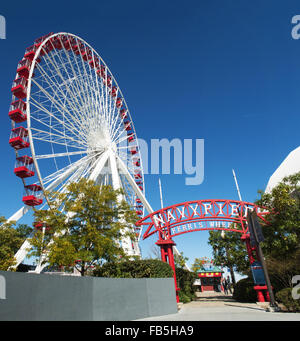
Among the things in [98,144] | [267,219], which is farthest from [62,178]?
[267,219]

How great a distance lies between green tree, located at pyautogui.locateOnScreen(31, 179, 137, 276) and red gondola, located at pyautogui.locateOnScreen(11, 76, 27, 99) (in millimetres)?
9288

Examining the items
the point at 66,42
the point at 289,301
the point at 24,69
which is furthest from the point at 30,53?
the point at 289,301

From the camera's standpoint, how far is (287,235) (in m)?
15.3

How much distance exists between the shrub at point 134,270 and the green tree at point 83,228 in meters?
0.97

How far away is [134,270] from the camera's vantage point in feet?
44.3

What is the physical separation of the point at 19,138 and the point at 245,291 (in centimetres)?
2150

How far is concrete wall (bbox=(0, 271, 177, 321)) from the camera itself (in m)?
6.38

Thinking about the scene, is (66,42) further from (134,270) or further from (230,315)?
(230,315)

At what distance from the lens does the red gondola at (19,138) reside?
19614mm

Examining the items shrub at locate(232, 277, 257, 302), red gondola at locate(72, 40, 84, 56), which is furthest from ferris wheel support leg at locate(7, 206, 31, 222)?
shrub at locate(232, 277, 257, 302)

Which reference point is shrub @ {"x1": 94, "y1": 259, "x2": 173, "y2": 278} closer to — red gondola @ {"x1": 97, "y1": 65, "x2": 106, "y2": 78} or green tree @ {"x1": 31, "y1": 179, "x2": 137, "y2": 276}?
green tree @ {"x1": 31, "y1": 179, "x2": 137, "y2": 276}

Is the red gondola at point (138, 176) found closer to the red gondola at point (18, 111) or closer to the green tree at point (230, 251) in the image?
the green tree at point (230, 251)
